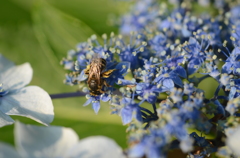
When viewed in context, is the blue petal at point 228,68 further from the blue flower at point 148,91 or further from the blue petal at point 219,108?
the blue flower at point 148,91

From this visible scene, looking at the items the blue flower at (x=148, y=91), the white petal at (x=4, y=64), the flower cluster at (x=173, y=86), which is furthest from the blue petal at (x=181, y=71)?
the white petal at (x=4, y=64)

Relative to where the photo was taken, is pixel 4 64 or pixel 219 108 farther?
pixel 4 64

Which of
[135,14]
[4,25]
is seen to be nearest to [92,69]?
[135,14]

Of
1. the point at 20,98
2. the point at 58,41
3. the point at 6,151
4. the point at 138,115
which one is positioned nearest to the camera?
the point at 6,151

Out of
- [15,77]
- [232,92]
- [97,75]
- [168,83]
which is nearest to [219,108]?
[232,92]

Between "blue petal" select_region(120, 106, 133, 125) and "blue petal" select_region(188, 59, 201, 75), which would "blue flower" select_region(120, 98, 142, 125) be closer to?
"blue petal" select_region(120, 106, 133, 125)

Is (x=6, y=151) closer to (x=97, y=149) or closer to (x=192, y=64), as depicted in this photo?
(x=97, y=149)
